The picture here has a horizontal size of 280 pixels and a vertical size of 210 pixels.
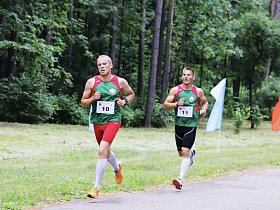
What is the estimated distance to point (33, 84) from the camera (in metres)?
23.7

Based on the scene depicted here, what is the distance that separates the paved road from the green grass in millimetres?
492

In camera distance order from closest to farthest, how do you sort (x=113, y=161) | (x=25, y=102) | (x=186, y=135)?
1. (x=113, y=161)
2. (x=186, y=135)
3. (x=25, y=102)

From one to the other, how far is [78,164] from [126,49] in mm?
29136

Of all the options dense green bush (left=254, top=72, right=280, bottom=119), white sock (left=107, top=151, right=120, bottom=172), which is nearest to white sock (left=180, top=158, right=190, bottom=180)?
white sock (left=107, top=151, right=120, bottom=172)

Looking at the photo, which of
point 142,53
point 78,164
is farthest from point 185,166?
point 142,53

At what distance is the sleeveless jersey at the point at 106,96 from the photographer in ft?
23.6

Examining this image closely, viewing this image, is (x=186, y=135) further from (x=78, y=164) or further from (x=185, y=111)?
(x=78, y=164)

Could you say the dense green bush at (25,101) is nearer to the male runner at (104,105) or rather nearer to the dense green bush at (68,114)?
the dense green bush at (68,114)

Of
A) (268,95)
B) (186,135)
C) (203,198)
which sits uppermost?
(268,95)

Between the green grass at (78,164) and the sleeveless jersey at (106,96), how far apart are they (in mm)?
1220

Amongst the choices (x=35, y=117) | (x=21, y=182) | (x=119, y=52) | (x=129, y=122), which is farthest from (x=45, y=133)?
(x=119, y=52)

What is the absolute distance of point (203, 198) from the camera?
7281mm

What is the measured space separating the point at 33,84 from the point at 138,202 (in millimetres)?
17969

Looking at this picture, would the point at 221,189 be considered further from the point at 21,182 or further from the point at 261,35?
the point at 261,35
